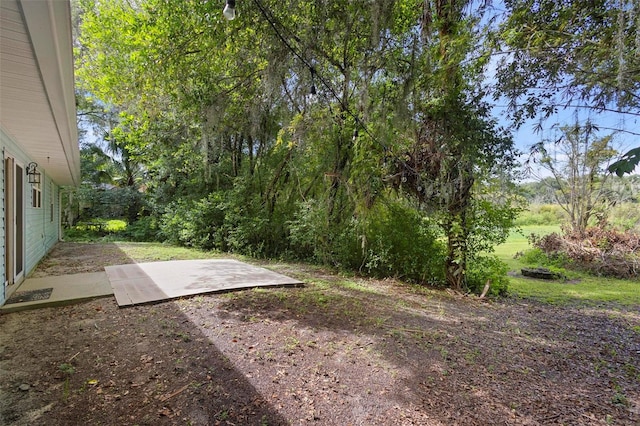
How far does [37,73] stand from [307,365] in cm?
315

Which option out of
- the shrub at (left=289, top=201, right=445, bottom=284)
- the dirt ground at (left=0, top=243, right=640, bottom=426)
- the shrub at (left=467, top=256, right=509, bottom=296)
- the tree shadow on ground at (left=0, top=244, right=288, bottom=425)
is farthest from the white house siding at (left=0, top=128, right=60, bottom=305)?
the shrub at (left=467, top=256, right=509, bottom=296)

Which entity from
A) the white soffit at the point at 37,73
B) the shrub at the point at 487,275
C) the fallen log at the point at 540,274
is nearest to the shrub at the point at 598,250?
the fallen log at the point at 540,274

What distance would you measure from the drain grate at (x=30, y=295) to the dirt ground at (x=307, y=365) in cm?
49

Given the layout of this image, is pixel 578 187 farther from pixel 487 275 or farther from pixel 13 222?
pixel 13 222

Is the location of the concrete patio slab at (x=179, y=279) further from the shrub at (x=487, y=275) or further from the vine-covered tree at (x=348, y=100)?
the shrub at (x=487, y=275)

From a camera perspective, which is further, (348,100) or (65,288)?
(348,100)

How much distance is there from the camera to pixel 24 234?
4738mm

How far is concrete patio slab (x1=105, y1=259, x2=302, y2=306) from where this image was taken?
399cm

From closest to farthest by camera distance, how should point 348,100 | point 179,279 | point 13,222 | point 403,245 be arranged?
point 13,222 → point 179,279 → point 403,245 → point 348,100

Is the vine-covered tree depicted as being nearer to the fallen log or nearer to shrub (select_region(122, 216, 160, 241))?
the fallen log

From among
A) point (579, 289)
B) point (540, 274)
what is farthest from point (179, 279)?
point (540, 274)

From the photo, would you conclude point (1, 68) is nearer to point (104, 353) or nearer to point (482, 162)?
point (104, 353)

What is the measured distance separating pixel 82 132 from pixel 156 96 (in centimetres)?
1165

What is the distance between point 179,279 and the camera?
4.80 metres
